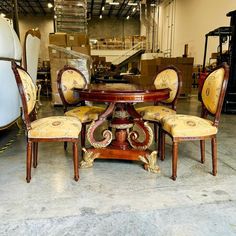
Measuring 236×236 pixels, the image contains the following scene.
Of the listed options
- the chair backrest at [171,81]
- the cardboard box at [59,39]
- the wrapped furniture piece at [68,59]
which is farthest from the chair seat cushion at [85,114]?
the cardboard box at [59,39]

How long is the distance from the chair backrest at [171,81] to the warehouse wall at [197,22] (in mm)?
6547

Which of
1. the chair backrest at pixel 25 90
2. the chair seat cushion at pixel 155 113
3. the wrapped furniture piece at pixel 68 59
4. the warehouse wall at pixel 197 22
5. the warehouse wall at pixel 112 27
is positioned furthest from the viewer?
the warehouse wall at pixel 112 27

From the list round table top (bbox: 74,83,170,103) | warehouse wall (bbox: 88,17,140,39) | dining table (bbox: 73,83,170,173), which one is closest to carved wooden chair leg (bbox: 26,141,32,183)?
dining table (bbox: 73,83,170,173)

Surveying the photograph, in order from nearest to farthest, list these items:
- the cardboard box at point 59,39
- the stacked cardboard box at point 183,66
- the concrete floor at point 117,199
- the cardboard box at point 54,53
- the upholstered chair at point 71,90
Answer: the concrete floor at point 117,199 → the upholstered chair at point 71,90 → the cardboard box at point 54,53 → the cardboard box at point 59,39 → the stacked cardboard box at point 183,66

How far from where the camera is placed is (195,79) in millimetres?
10984

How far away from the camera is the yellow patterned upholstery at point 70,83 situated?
10.5ft

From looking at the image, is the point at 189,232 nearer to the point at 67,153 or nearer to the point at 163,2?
the point at 67,153

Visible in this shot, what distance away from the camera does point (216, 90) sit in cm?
239

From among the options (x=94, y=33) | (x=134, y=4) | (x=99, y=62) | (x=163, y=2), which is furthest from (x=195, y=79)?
(x=94, y=33)

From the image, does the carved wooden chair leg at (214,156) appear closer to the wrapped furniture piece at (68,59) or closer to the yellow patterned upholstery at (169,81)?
the yellow patterned upholstery at (169,81)

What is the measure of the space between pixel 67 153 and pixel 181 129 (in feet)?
4.75

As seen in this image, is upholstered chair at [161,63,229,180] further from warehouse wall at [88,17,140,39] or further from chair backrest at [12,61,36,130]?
warehouse wall at [88,17,140,39]

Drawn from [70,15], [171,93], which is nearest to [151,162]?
[171,93]

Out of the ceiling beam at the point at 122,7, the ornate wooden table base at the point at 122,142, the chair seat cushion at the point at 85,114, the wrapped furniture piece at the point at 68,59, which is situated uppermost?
the ceiling beam at the point at 122,7
